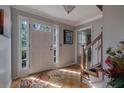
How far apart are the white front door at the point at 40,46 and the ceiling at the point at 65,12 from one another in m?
0.44

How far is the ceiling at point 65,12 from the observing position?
14.5 feet

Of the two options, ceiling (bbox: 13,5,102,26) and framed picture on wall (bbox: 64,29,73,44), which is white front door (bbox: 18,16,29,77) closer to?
ceiling (bbox: 13,5,102,26)

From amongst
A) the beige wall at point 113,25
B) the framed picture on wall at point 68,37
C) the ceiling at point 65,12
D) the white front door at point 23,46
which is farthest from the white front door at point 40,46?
the beige wall at point 113,25

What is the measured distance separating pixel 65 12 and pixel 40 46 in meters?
1.55

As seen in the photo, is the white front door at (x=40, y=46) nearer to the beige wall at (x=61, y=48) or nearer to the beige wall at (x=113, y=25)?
the beige wall at (x=61, y=48)

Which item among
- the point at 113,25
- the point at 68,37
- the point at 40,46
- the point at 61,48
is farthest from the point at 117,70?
the point at 68,37

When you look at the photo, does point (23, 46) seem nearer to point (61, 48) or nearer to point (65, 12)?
point (65, 12)

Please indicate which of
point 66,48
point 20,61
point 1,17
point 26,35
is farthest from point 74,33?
point 1,17

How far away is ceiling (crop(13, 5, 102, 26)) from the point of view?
4.41m

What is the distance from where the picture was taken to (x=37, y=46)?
5.27 meters

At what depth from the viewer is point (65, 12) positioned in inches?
203

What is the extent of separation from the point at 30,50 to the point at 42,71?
1.01 m

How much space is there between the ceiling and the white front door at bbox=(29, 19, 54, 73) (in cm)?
44

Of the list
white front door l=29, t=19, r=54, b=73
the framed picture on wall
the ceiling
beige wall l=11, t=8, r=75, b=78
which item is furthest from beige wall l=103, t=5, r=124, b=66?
the framed picture on wall
